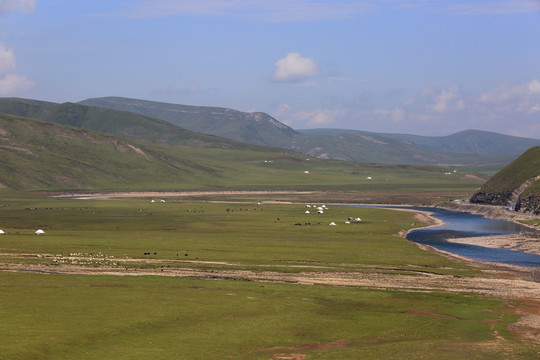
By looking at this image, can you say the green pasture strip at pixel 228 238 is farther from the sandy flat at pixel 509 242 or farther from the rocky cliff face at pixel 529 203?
the rocky cliff face at pixel 529 203

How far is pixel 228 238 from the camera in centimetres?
12406

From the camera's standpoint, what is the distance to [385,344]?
163ft

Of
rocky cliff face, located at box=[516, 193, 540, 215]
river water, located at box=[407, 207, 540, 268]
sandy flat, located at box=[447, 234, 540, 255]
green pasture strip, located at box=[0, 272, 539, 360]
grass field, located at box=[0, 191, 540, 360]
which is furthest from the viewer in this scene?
rocky cliff face, located at box=[516, 193, 540, 215]

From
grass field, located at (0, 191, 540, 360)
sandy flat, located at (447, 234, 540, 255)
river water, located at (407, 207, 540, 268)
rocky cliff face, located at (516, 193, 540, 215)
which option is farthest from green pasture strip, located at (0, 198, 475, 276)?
rocky cliff face, located at (516, 193, 540, 215)

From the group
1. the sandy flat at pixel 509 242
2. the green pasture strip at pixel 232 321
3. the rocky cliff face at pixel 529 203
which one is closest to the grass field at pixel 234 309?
the green pasture strip at pixel 232 321

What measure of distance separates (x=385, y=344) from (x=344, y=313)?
35.4 ft

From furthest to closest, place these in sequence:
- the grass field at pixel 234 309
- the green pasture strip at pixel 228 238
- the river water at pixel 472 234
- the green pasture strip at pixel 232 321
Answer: the river water at pixel 472 234, the green pasture strip at pixel 228 238, the grass field at pixel 234 309, the green pasture strip at pixel 232 321

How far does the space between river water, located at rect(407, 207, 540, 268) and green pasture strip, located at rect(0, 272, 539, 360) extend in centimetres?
3966

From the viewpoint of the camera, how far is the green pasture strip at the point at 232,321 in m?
46.0

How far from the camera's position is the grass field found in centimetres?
4666

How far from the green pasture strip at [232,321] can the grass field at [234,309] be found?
0.31 feet

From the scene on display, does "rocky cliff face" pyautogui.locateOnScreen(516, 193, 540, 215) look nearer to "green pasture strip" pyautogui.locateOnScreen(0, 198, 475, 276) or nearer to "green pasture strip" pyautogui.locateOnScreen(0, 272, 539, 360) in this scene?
"green pasture strip" pyautogui.locateOnScreen(0, 198, 475, 276)

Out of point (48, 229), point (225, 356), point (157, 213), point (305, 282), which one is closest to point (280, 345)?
point (225, 356)

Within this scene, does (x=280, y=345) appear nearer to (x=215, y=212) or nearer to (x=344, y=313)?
(x=344, y=313)
